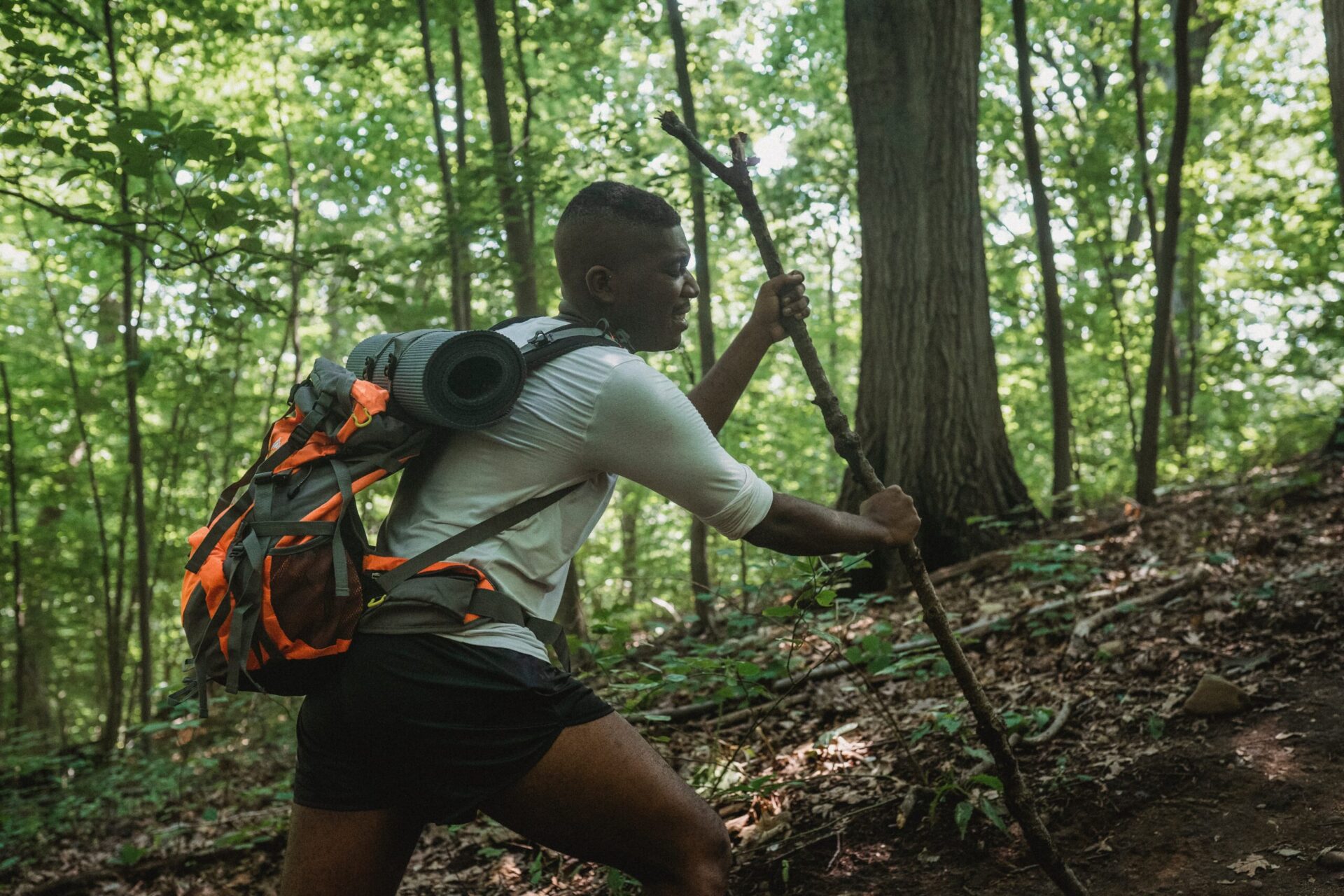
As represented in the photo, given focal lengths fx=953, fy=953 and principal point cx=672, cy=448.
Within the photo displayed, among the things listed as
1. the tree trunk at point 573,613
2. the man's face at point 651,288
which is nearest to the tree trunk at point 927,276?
the tree trunk at point 573,613

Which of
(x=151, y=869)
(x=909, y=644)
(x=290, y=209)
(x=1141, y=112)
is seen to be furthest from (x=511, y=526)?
(x=1141, y=112)

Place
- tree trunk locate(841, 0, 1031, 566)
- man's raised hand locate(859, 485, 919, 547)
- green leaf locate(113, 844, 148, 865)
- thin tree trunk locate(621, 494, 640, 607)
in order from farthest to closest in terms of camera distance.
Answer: thin tree trunk locate(621, 494, 640, 607) → tree trunk locate(841, 0, 1031, 566) → green leaf locate(113, 844, 148, 865) → man's raised hand locate(859, 485, 919, 547)

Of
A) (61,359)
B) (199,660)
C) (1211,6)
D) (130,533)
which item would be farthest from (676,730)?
(61,359)

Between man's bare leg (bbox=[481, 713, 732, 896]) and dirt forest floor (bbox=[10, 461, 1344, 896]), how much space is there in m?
1.30

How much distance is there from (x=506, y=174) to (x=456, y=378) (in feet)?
16.7

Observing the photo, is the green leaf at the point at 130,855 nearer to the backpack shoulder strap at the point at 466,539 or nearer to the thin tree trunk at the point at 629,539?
the backpack shoulder strap at the point at 466,539

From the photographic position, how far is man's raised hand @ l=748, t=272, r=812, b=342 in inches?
110

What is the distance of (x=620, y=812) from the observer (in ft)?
6.65

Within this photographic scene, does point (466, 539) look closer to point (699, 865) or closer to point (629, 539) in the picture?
point (699, 865)

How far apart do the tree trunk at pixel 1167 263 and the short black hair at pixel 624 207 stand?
5.29m

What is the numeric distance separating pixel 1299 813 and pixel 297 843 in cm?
310

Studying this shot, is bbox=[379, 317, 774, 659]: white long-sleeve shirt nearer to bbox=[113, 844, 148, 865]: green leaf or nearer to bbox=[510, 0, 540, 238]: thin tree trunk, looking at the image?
bbox=[113, 844, 148, 865]: green leaf

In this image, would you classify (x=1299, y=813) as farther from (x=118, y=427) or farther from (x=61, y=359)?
(x=61, y=359)

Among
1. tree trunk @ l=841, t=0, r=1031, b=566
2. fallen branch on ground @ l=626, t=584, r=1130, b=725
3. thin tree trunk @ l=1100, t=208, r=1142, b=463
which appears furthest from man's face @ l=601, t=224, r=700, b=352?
thin tree trunk @ l=1100, t=208, r=1142, b=463
